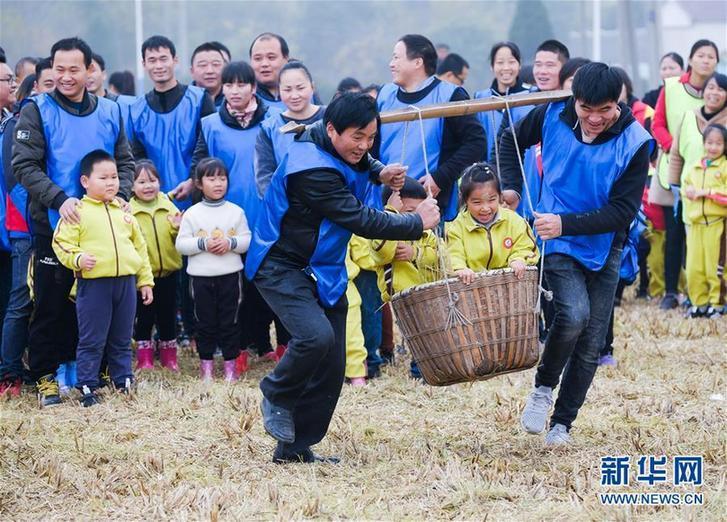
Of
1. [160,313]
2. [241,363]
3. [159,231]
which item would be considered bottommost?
[241,363]

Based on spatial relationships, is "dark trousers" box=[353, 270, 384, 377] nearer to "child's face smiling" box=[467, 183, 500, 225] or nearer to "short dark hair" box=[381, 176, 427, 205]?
"short dark hair" box=[381, 176, 427, 205]

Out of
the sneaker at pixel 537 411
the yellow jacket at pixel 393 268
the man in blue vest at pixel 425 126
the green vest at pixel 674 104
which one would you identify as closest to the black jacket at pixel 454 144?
the man in blue vest at pixel 425 126

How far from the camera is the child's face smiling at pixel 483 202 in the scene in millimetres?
6449

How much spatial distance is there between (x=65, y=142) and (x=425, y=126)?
89.0 inches

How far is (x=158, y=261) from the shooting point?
838 centimetres

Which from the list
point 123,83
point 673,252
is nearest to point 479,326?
point 673,252

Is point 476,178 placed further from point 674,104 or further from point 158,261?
point 674,104

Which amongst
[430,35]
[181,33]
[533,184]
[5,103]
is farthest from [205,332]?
[430,35]

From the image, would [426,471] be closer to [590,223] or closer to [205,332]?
[590,223]

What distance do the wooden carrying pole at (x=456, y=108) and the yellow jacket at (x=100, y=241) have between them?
2.07 m

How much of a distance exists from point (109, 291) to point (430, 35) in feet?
50.2

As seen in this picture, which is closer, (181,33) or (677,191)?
(677,191)

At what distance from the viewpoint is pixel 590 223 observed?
566 centimetres

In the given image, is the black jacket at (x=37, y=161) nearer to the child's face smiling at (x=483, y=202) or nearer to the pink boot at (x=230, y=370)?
the pink boot at (x=230, y=370)
